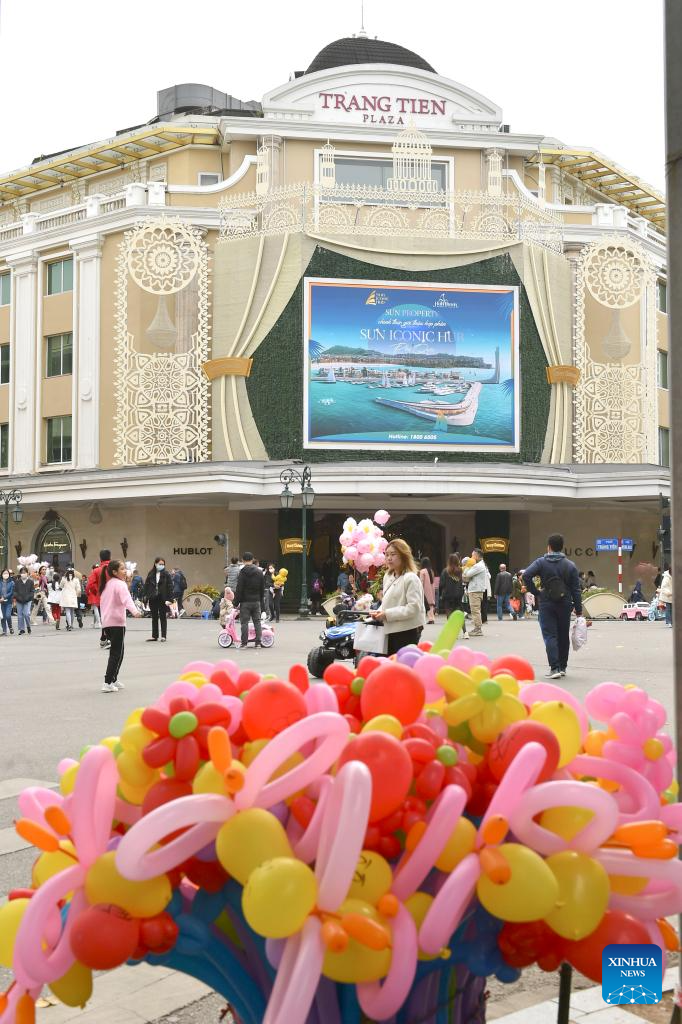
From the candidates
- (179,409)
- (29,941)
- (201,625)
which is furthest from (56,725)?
(179,409)

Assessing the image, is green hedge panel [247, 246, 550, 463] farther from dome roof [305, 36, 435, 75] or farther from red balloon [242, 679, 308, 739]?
red balloon [242, 679, 308, 739]

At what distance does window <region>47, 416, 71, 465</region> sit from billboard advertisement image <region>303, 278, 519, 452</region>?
989cm

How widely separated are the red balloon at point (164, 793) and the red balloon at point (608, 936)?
68cm

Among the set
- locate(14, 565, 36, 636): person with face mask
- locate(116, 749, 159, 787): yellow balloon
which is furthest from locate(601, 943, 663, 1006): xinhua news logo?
locate(14, 565, 36, 636): person with face mask

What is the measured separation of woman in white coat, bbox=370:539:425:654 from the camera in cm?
858

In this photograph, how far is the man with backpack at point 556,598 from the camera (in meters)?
12.5

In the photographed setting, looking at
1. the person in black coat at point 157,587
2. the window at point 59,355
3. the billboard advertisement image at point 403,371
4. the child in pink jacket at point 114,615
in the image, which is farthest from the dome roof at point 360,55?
the child in pink jacket at point 114,615

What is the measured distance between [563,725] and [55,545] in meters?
40.4

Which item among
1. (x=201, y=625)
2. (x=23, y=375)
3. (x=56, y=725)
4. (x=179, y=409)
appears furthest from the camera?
(x=23, y=375)

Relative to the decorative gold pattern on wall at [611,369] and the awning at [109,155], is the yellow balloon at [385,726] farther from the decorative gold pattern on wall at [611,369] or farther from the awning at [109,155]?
the awning at [109,155]

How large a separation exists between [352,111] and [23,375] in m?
15.7

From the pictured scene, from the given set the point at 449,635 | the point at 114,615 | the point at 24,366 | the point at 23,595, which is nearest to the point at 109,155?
the point at 24,366

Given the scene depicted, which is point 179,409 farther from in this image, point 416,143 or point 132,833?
point 132,833

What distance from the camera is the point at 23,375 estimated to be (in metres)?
40.9
